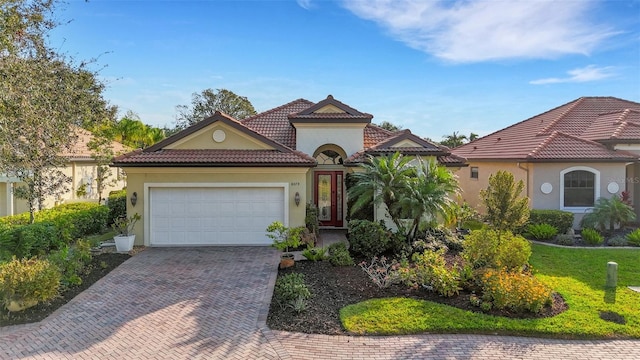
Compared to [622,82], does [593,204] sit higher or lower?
lower

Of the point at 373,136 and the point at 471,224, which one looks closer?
the point at 471,224

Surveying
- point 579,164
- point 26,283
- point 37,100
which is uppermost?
point 37,100

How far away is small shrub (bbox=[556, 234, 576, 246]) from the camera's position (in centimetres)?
1547

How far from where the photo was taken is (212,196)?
15305 millimetres

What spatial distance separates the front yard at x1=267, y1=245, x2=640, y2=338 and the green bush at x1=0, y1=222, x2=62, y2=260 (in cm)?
895

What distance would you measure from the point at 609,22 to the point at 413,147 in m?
8.44

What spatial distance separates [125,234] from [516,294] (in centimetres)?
1332

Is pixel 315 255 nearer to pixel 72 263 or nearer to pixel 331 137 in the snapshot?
pixel 72 263

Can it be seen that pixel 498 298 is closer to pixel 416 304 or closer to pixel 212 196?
pixel 416 304

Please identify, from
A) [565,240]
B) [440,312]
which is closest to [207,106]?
[565,240]

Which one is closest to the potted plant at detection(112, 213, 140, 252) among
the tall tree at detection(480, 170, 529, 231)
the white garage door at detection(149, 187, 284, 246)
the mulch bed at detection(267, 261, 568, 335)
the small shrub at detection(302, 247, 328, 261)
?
the white garage door at detection(149, 187, 284, 246)

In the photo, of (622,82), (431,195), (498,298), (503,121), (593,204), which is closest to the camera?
(498,298)

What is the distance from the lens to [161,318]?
8414 millimetres

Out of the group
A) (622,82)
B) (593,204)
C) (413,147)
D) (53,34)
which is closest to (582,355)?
(413,147)
